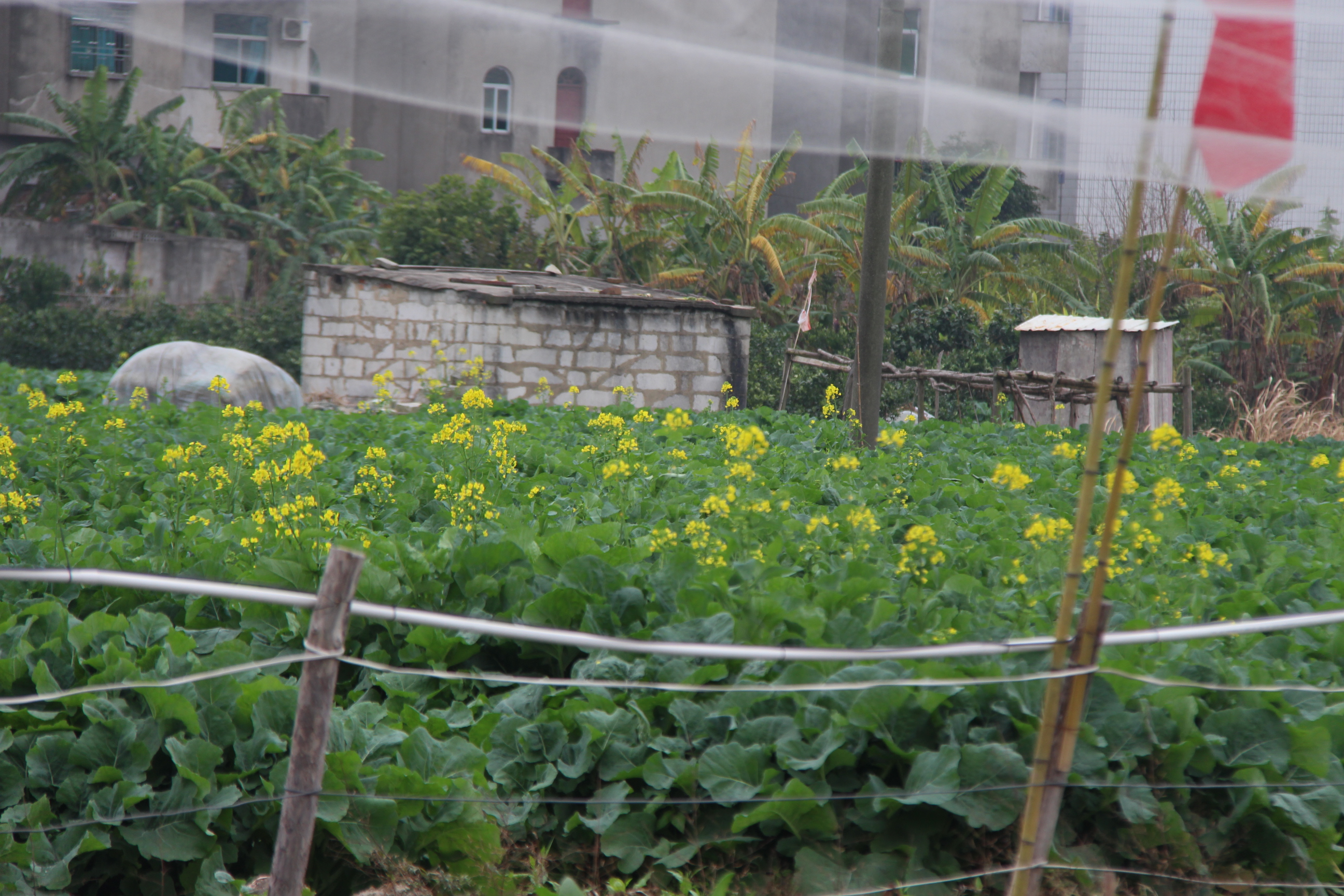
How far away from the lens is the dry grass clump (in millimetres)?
17203

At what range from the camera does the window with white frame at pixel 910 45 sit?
2463mm

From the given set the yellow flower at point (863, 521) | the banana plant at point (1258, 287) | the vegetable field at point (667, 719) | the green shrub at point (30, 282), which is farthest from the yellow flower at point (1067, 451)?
the green shrub at point (30, 282)

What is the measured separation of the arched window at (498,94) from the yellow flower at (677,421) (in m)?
4.45

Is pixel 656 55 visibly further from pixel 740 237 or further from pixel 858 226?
pixel 740 237

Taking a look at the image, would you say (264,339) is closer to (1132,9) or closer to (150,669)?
(150,669)

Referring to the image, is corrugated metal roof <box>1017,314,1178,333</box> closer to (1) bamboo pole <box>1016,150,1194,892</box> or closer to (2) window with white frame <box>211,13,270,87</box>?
(2) window with white frame <box>211,13,270,87</box>

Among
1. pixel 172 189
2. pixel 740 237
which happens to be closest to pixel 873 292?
pixel 740 237

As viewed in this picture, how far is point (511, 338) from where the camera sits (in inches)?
556

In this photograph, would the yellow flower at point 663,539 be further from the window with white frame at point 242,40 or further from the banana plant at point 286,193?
the banana plant at point 286,193

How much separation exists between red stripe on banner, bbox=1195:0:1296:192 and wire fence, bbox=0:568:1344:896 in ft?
2.61

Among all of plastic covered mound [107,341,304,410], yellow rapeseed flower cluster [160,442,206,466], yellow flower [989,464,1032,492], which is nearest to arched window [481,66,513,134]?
yellow flower [989,464,1032,492]

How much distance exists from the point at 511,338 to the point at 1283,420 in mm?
12588

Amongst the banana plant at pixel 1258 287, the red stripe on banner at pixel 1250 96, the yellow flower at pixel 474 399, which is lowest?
the yellow flower at pixel 474 399

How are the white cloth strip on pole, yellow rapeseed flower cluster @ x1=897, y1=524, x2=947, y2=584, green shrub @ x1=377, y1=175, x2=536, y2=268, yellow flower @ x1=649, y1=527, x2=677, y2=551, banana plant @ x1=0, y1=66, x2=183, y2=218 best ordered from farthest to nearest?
green shrub @ x1=377, y1=175, x2=536, y2=268, banana plant @ x1=0, y1=66, x2=183, y2=218, yellow flower @ x1=649, y1=527, x2=677, y2=551, yellow rapeseed flower cluster @ x1=897, y1=524, x2=947, y2=584, the white cloth strip on pole
